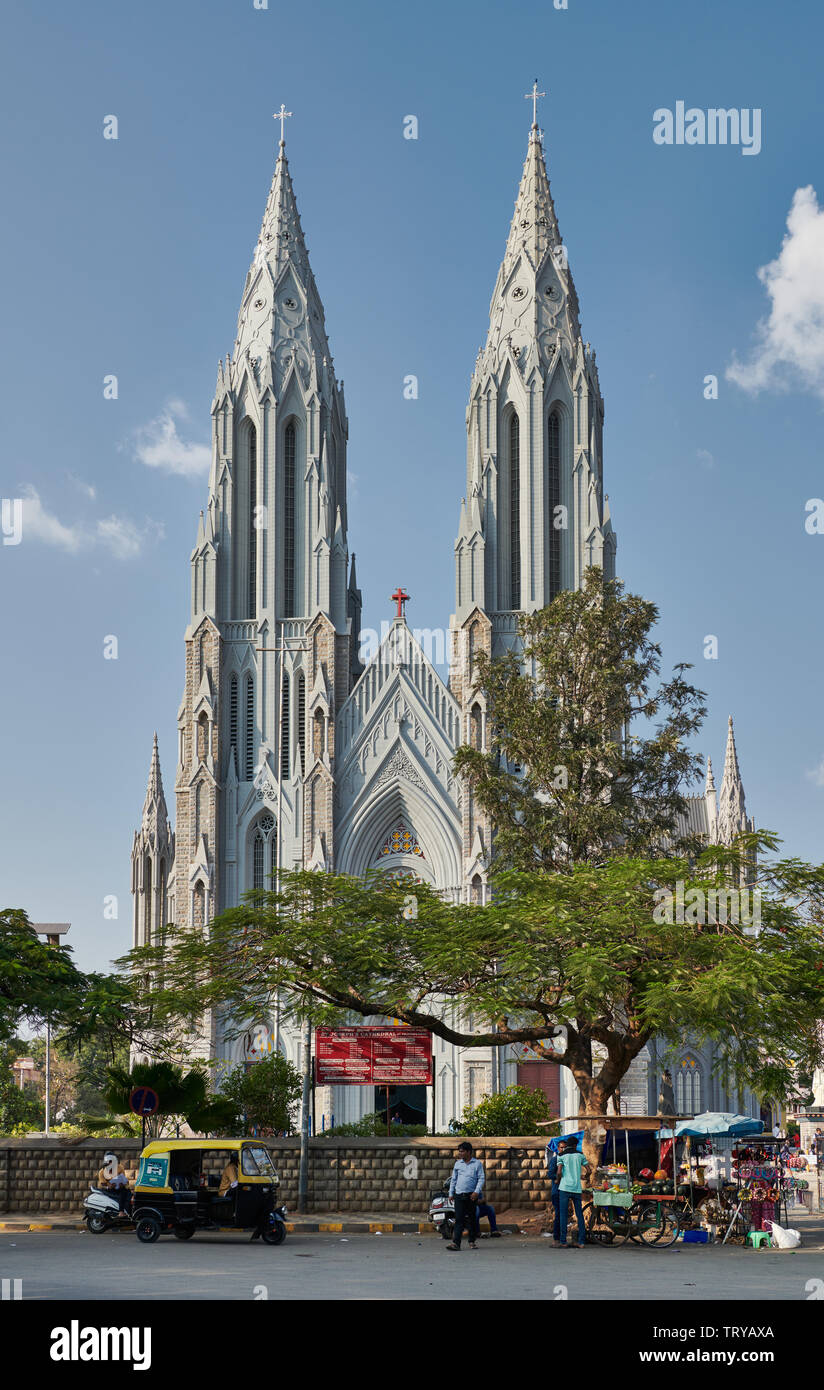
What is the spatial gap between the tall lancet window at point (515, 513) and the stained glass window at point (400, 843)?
9.01 metres

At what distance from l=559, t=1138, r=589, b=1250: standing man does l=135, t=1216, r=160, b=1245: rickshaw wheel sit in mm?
5504

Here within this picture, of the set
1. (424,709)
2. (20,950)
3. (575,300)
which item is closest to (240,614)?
(424,709)

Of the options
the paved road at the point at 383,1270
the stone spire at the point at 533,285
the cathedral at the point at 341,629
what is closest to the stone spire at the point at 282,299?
the cathedral at the point at 341,629

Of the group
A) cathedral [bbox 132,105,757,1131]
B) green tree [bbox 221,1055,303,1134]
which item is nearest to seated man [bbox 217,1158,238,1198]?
green tree [bbox 221,1055,303,1134]

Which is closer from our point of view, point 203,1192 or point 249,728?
Answer: point 203,1192

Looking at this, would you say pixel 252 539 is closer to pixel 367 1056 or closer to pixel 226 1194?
pixel 367 1056

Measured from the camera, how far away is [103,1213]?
22.9 meters

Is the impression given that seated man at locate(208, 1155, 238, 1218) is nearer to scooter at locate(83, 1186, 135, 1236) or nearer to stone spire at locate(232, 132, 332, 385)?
scooter at locate(83, 1186, 135, 1236)

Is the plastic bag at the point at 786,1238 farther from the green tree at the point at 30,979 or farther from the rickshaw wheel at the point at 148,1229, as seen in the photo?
the green tree at the point at 30,979

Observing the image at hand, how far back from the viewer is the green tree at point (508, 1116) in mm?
31094

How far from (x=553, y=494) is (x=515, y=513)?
165 centimetres

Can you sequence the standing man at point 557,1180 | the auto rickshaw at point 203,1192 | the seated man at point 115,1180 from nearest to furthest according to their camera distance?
the standing man at point 557,1180, the auto rickshaw at point 203,1192, the seated man at point 115,1180

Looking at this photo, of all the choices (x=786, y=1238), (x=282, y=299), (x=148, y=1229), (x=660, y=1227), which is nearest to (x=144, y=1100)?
(x=148, y=1229)
